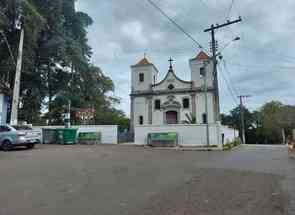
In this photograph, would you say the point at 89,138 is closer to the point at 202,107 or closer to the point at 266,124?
the point at 202,107

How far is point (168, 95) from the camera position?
37.1 meters

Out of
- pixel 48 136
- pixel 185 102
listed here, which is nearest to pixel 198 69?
pixel 185 102

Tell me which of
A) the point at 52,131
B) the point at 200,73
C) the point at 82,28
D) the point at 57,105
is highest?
the point at 82,28

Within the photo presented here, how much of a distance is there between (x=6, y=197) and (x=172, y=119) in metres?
32.2

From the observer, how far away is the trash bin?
21312 millimetres

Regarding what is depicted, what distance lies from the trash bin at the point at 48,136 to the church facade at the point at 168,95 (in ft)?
47.2

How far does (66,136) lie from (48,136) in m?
2.07

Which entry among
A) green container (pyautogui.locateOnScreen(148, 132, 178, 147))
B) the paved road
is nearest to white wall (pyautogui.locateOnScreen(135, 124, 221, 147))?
green container (pyautogui.locateOnScreen(148, 132, 178, 147))

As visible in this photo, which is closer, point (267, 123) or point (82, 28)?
point (82, 28)

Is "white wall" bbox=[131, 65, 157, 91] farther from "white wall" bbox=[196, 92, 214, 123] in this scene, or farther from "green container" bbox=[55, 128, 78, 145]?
"green container" bbox=[55, 128, 78, 145]

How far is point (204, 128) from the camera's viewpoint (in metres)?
20.0

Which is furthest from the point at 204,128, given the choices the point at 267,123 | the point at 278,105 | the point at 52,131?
the point at 278,105

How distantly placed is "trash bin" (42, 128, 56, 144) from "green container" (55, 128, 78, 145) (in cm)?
48

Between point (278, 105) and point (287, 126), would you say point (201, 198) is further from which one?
point (278, 105)
